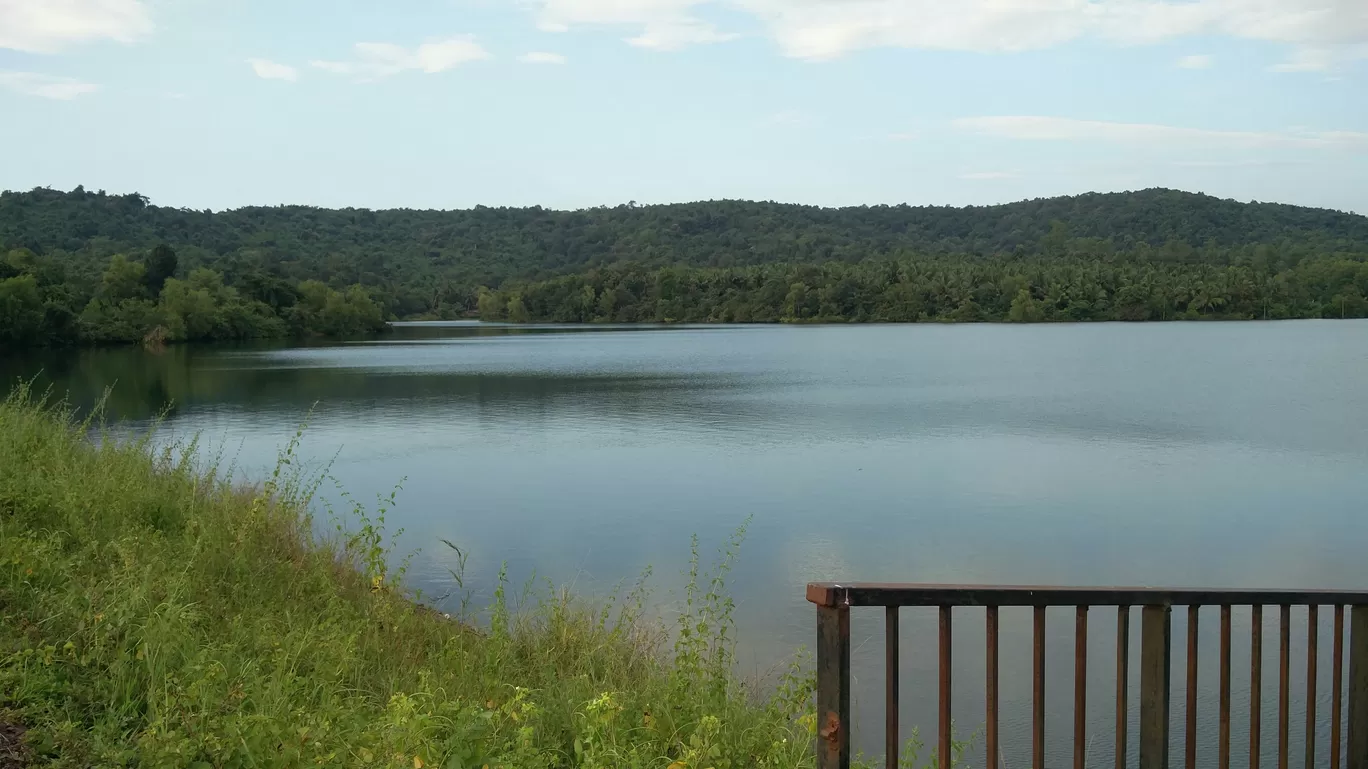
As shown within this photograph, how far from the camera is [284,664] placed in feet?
17.3

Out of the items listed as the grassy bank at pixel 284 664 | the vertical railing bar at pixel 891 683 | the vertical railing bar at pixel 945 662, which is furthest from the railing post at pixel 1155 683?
the grassy bank at pixel 284 664

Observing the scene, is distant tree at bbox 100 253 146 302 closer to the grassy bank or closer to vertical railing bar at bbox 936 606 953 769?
the grassy bank

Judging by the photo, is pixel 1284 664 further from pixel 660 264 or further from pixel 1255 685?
pixel 660 264

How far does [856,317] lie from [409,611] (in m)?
103

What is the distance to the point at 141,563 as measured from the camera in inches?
261

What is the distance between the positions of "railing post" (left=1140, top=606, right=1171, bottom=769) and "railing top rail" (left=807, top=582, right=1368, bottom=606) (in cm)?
6


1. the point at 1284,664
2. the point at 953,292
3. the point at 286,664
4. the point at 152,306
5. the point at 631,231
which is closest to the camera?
the point at 1284,664

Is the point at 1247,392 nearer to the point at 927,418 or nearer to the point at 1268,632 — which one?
the point at 927,418

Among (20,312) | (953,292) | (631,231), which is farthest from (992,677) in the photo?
(631,231)

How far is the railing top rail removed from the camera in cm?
299

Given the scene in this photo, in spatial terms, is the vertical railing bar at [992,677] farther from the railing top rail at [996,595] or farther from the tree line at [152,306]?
the tree line at [152,306]

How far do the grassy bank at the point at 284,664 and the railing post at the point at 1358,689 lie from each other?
2.08 meters

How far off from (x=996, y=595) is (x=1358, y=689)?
1997mm

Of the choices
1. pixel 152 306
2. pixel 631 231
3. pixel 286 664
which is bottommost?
pixel 286 664
